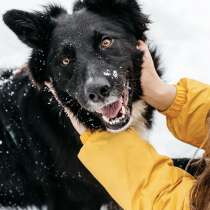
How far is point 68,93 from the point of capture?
9.61 feet

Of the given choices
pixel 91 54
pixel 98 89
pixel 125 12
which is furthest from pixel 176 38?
pixel 98 89

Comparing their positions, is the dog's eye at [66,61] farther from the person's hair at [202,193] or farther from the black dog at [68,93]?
the person's hair at [202,193]

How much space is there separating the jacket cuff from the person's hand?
0.08ft

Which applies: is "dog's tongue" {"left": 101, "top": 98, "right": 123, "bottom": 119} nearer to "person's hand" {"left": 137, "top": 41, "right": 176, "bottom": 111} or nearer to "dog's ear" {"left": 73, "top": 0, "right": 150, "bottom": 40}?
"person's hand" {"left": 137, "top": 41, "right": 176, "bottom": 111}

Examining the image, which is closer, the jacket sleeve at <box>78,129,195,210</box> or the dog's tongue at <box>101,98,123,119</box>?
the jacket sleeve at <box>78,129,195,210</box>

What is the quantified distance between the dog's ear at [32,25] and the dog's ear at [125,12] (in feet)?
0.92

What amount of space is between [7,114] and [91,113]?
1.95 ft

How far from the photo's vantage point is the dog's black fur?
2809mm

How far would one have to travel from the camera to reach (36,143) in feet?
10.5

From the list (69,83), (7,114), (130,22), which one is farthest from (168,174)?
(7,114)

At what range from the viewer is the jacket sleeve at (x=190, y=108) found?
9.65ft

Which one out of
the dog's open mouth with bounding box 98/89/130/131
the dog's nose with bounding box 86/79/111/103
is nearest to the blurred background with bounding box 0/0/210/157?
the dog's open mouth with bounding box 98/89/130/131

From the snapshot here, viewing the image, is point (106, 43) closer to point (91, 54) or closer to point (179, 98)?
point (91, 54)

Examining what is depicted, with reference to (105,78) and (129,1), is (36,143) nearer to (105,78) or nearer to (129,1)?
(105,78)
